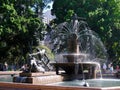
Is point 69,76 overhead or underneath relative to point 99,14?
underneath

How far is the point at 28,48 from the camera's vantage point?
37719 millimetres

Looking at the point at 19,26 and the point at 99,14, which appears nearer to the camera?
the point at 19,26

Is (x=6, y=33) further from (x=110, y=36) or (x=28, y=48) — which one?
(x=110, y=36)

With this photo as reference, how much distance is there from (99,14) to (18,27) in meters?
7.91

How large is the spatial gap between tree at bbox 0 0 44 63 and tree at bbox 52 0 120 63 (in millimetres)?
2575

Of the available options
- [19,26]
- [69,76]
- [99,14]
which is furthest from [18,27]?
[69,76]

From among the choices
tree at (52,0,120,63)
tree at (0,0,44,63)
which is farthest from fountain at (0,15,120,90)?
tree at (0,0,44,63)

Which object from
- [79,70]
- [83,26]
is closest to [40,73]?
[79,70]

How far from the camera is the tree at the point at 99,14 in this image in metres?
34.2

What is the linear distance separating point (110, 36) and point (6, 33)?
1011cm

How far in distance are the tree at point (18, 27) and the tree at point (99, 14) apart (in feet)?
8.45

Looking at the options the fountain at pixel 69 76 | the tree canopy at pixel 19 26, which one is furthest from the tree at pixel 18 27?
the fountain at pixel 69 76

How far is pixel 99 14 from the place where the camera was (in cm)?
3441

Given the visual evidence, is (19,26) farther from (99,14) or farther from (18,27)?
(99,14)
